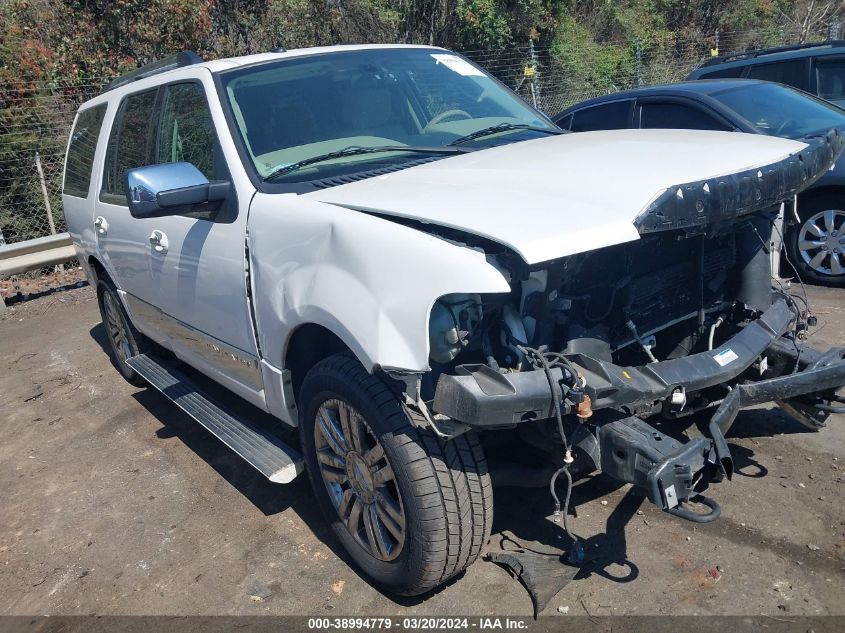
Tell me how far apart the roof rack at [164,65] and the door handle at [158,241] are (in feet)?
3.26

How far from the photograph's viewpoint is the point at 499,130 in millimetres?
3879

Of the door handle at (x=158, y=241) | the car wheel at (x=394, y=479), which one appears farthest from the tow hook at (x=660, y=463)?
the door handle at (x=158, y=241)

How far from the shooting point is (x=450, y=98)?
4.04m

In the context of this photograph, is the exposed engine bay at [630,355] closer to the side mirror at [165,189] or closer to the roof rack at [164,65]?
the side mirror at [165,189]

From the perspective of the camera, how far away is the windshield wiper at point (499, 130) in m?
3.71

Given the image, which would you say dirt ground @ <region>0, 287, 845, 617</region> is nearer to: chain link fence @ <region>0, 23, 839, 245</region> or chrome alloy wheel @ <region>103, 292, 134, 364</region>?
chrome alloy wheel @ <region>103, 292, 134, 364</region>

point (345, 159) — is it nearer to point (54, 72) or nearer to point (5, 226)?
point (5, 226)

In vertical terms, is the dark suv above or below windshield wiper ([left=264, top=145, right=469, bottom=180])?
below

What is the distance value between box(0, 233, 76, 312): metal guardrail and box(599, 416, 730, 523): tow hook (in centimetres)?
821

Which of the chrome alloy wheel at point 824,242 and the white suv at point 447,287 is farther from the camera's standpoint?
the chrome alloy wheel at point 824,242

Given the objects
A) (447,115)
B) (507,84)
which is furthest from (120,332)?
(507,84)

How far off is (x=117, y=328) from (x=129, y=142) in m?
1.70

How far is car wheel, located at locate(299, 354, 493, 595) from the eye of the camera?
8.48ft

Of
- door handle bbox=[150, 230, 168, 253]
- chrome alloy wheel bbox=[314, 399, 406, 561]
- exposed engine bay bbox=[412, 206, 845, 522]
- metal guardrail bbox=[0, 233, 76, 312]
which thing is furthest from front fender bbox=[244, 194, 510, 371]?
metal guardrail bbox=[0, 233, 76, 312]
